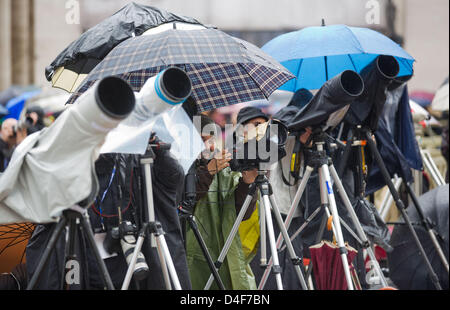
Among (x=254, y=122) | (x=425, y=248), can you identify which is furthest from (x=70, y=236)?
(x=425, y=248)

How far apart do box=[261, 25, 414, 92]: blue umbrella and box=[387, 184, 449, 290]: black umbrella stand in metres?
1.20

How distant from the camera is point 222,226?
5332 mm

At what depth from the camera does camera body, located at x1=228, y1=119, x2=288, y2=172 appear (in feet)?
15.2

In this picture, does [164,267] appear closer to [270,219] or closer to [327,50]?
[270,219]

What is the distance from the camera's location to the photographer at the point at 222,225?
17.2ft

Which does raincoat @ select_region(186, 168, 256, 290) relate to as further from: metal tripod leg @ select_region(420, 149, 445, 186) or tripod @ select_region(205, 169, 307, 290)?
metal tripod leg @ select_region(420, 149, 445, 186)

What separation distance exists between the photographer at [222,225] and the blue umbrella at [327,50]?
3.69ft

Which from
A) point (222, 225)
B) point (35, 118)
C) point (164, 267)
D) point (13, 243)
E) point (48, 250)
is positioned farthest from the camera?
point (35, 118)

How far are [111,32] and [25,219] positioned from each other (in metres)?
1.88

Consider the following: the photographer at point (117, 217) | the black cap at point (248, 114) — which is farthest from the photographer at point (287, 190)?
the photographer at point (117, 217)

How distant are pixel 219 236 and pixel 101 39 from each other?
170 centimetres

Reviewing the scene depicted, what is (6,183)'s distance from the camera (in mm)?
3307

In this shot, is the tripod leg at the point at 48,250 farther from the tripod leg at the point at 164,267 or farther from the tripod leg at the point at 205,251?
the tripod leg at the point at 205,251

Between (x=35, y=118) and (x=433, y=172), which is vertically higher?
(x=35, y=118)
